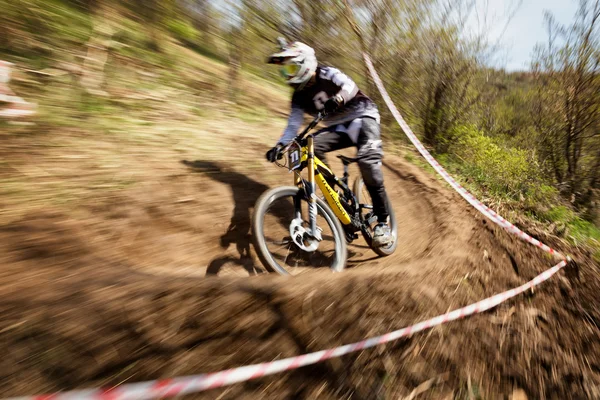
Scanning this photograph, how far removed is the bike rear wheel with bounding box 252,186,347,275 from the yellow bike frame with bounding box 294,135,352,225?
0.59ft

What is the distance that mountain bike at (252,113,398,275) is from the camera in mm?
3121

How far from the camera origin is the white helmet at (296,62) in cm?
304

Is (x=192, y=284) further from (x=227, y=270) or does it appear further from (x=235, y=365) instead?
(x=227, y=270)

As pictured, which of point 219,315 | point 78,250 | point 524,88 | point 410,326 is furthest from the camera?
point 524,88

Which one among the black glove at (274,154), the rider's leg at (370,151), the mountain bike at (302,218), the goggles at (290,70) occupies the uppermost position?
the goggles at (290,70)

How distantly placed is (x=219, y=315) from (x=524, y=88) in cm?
1509

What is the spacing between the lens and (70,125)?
3.81 metres

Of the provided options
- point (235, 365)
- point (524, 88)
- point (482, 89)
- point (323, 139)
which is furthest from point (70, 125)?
point (524, 88)

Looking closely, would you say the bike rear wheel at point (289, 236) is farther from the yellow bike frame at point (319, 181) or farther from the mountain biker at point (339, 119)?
the mountain biker at point (339, 119)

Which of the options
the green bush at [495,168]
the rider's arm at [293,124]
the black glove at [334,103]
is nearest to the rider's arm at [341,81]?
the black glove at [334,103]

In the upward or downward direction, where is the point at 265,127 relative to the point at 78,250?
upward

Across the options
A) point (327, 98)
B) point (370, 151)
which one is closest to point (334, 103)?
point (327, 98)

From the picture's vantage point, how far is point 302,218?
A: 138 inches

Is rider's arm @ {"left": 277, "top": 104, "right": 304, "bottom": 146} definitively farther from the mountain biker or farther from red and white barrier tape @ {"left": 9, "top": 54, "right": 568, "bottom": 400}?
red and white barrier tape @ {"left": 9, "top": 54, "right": 568, "bottom": 400}
